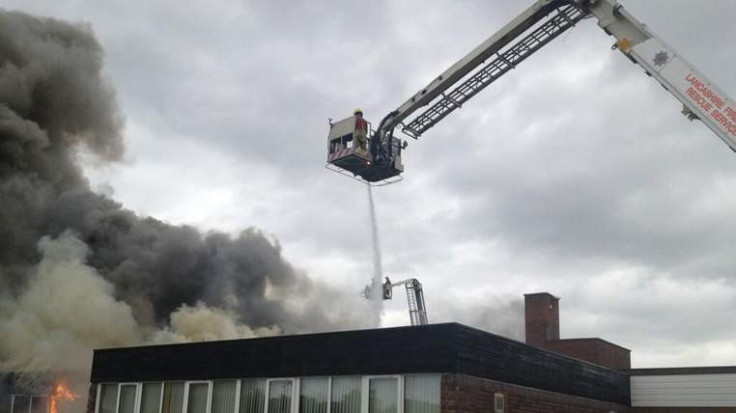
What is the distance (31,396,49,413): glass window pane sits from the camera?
112 feet

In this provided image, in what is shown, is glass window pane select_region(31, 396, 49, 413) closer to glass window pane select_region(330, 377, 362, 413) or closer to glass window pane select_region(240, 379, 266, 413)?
glass window pane select_region(240, 379, 266, 413)

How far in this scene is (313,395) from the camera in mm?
14812

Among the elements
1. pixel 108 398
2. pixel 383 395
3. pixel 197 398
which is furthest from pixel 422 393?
pixel 108 398

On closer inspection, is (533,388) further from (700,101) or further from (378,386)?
(700,101)

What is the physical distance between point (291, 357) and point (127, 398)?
4.97 m

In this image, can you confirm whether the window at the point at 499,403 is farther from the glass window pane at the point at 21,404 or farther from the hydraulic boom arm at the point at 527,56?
the glass window pane at the point at 21,404

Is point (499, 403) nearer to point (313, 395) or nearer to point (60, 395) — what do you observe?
point (313, 395)

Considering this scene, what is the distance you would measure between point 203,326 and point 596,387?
29.2m

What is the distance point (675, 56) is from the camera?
650 inches

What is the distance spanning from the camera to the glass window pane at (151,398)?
1720 centimetres

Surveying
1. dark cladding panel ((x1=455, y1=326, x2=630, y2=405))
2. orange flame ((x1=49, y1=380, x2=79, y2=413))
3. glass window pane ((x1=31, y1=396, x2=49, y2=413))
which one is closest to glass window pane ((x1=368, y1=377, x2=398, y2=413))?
dark cladding panel ((x1=455, y1=326, x2=630, y2=405))

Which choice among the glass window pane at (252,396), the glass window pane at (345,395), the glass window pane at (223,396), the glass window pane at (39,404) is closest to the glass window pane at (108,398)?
the glass window pane at (223,396)

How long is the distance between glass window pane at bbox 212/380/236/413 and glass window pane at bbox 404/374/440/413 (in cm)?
423

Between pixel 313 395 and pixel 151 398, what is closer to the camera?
pixel 313 395
